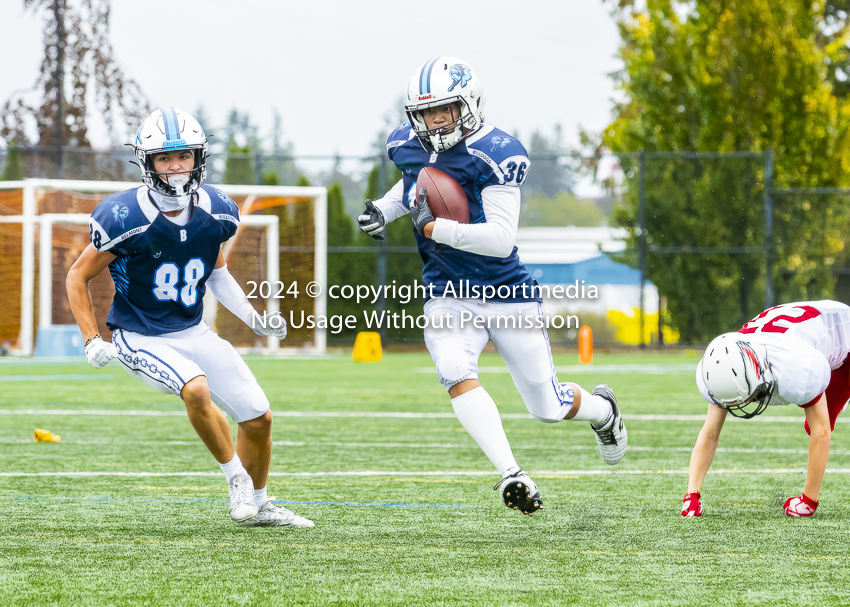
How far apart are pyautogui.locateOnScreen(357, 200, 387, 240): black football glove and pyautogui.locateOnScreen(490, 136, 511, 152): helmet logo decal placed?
0.55 meters

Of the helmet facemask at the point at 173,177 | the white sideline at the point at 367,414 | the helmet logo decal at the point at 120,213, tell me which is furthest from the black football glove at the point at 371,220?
the white sideline at the point at 367,414

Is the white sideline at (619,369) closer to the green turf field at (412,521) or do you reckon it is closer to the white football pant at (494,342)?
the green turf field at (412,521)

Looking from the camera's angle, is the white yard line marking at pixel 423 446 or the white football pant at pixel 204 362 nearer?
the white football pant at pixel 204 362

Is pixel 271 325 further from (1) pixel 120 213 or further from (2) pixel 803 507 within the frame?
(2) pixel 803 507

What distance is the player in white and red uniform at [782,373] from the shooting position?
14.2ft

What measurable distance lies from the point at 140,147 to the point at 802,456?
14.1 feet

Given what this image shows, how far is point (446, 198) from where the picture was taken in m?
4.56

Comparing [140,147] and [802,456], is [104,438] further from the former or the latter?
[802,456]

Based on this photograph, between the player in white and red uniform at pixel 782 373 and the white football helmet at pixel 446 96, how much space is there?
53.3 inches

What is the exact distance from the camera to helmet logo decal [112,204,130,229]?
14.4 ft

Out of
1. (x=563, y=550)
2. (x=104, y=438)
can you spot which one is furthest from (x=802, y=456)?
(x=104, y=438)

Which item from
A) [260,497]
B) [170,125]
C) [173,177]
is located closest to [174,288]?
[173,177]

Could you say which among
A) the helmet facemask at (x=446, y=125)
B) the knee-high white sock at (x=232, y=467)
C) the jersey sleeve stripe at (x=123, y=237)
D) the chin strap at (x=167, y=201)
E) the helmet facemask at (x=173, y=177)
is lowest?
the knee-high white sock at (x=232, y=467)

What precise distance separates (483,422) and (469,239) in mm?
733
